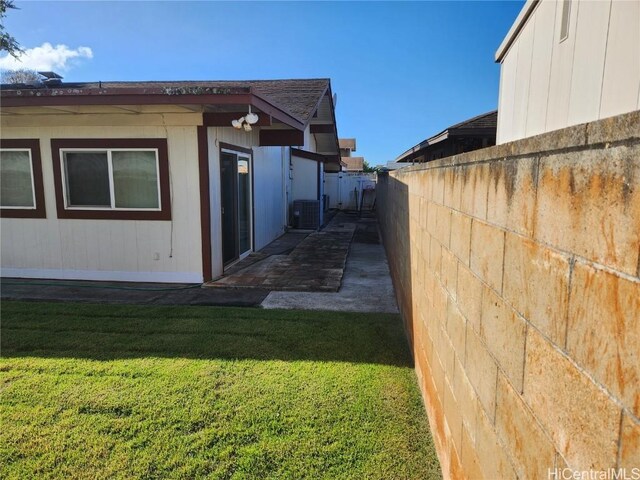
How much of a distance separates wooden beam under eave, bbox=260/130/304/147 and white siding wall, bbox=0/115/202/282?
3.16 metres

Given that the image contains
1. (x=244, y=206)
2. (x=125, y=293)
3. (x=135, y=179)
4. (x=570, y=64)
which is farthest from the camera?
(x=244, y=206)

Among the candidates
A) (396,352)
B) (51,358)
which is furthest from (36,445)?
(396,352)

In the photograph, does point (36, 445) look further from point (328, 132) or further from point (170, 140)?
point (328, 132)

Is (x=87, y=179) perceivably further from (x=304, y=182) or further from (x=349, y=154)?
(x=349, y=154)

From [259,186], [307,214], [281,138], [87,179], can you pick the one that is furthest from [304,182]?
[87,179]

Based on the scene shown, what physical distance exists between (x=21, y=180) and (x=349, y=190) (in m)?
17.6

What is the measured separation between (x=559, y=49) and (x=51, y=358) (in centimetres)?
596

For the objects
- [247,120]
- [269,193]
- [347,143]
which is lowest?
[269,193]

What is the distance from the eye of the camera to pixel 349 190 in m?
23.2

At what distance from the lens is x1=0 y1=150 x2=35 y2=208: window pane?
699 cm

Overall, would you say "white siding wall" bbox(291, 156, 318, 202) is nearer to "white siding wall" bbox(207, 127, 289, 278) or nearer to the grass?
"white siding wall" bbox(207, 127, 289, 278)

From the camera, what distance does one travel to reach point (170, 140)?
653cm

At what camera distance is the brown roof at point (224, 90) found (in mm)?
5539

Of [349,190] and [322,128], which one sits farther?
[349,190]
